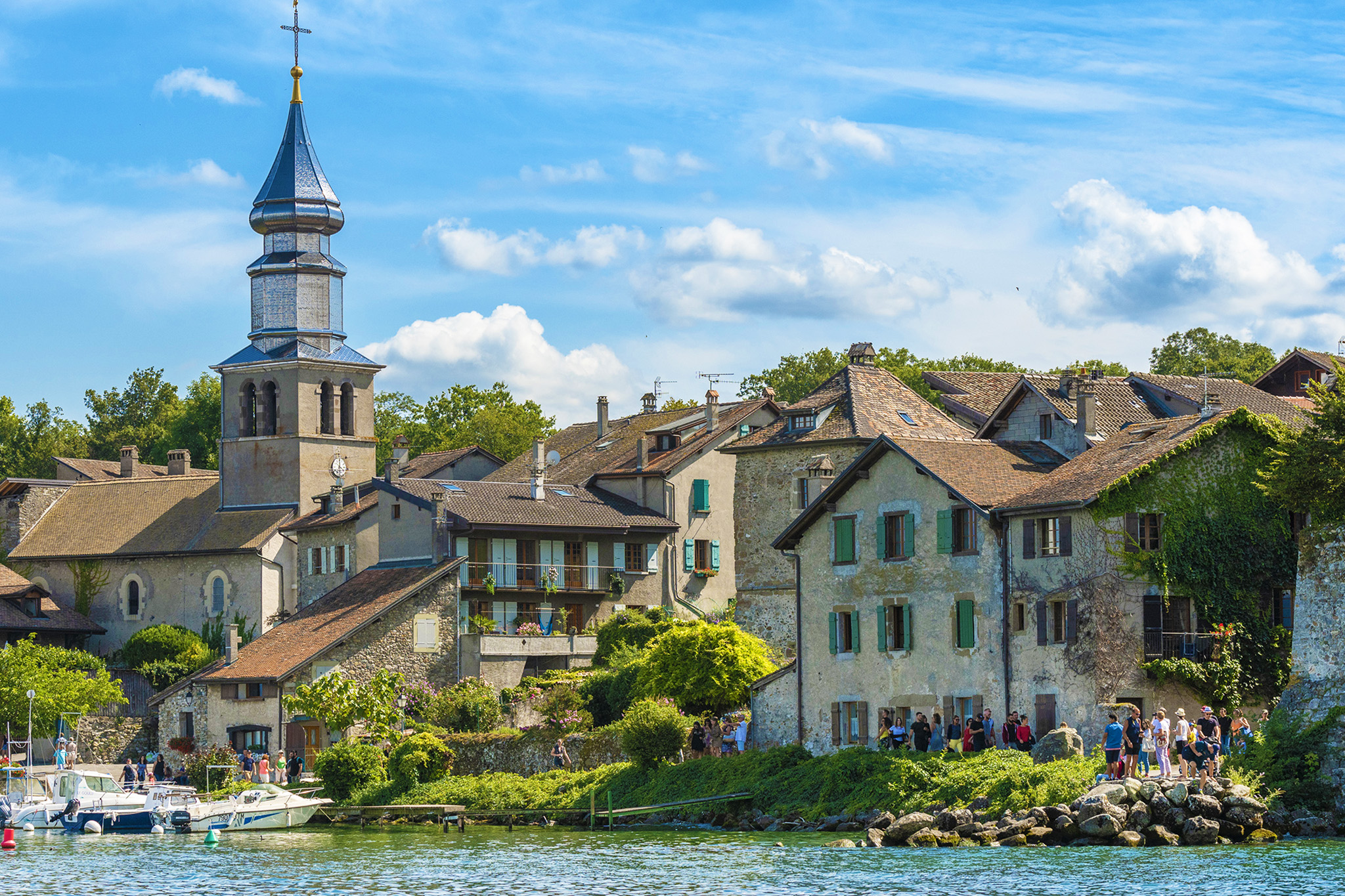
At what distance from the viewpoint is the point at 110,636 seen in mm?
80812

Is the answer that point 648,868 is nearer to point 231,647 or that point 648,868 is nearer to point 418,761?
point 418,761

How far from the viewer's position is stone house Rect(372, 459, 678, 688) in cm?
6700

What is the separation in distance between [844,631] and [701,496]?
22.1 meters

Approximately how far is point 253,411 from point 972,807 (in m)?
49.3

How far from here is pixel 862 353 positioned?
7281 cm

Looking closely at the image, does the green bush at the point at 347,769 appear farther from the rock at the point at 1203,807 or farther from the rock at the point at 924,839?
the rock at the point at 1203,807

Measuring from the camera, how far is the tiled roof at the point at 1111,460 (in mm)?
46906

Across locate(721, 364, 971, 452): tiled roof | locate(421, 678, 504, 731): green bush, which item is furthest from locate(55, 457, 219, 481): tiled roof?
locate(721, 364, 971, 452): tiled roof

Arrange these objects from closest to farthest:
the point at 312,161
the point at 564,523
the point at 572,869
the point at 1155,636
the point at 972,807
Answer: the point at 572,869, the point at 972,807, the point at 1155,636, the point at 564,523, the point at 312,161

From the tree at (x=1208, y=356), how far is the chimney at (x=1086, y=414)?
38538mm

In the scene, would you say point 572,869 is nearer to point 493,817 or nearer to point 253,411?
point 493,817

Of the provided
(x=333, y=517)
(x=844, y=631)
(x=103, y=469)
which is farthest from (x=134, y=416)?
(x=844, y=631)

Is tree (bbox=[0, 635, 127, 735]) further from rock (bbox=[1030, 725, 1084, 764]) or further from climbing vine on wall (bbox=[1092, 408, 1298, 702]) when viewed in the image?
climbing vine on wall (bbox=[1092, 408, 1298, 702])

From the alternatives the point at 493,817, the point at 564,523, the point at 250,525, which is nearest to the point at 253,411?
the point at 250,525
